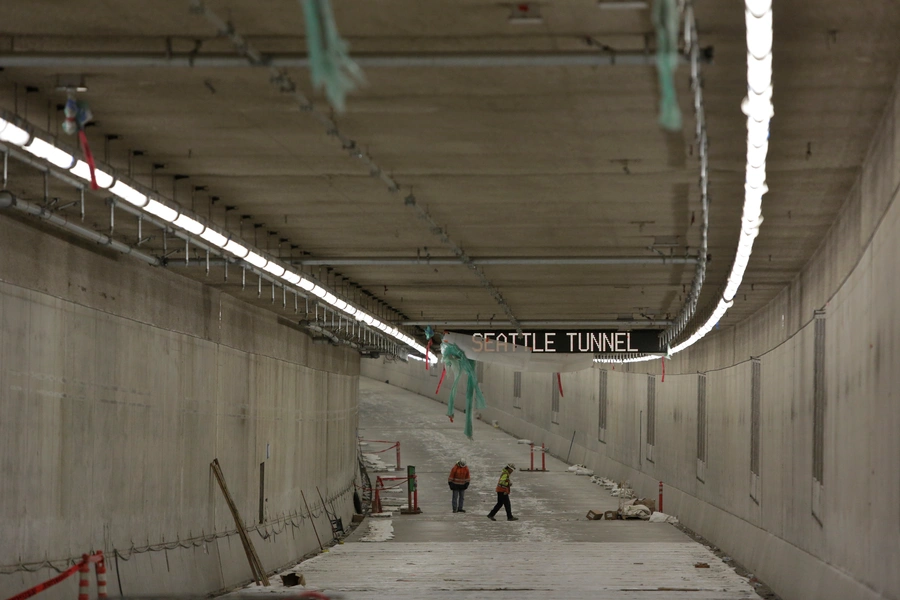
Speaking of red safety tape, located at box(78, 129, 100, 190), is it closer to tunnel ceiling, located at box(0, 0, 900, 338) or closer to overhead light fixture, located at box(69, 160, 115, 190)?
overhead light fixture, located at box(69, 160, 115, 190)

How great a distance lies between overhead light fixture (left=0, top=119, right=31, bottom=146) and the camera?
32.6ft

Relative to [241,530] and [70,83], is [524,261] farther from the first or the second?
[70,83]

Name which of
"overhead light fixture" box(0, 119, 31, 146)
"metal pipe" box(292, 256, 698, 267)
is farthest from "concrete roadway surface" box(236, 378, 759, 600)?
"overhead light fixture" box(0, 119, 31, 146)

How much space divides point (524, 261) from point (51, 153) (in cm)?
1011

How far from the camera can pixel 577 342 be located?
2598 centimetres

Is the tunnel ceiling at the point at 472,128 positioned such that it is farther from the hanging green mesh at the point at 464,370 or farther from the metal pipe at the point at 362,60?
the hanging green mesh at the point at 464,370

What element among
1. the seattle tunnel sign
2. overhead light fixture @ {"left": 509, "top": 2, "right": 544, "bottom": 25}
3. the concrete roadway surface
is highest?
overhead light fixture @ {"left": 509, "top": 2, "right": 544, "bottom": 25}

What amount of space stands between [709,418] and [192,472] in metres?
14.4

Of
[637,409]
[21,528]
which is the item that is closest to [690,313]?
[21,528]

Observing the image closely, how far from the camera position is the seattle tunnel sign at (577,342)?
25.8m

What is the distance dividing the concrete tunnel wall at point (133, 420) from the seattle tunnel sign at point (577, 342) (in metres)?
5.19

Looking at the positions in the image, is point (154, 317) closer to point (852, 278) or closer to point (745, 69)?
point (852, 278)

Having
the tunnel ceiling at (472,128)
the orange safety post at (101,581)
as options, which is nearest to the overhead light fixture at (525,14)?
the tunnel ceiling at (472,128)

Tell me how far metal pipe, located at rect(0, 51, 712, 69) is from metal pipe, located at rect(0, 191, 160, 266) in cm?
301
